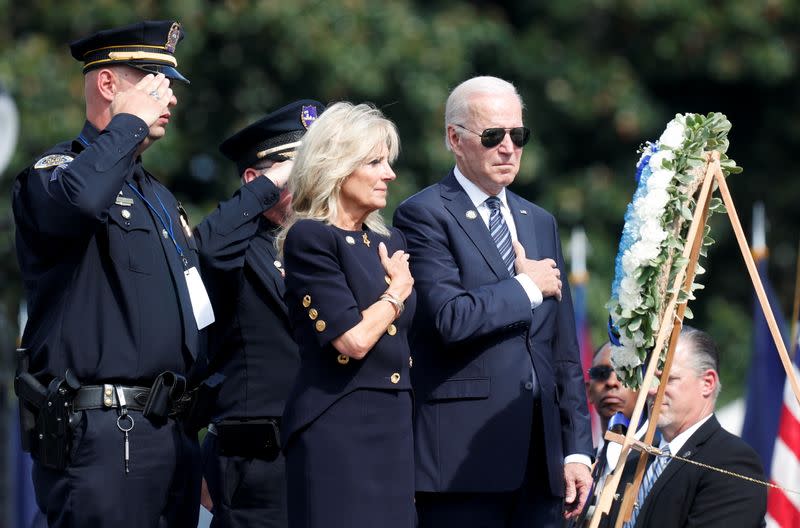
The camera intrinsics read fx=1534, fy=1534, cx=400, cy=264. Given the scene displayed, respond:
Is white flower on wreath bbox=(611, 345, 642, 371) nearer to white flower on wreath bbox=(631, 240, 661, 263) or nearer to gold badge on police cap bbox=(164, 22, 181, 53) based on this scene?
white flower on wreath bbox=(631, 240, 661, 263)

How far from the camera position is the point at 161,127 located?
16.0 ft

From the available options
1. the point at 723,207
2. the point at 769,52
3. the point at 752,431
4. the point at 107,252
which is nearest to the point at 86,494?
the point at 107,252

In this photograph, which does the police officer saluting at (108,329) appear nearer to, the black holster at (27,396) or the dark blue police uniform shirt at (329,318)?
the black holster at (27,396)

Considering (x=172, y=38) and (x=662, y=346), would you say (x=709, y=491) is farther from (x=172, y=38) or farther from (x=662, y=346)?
(x=172, y=38)

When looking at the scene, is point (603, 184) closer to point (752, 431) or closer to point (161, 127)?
point (752, 431)

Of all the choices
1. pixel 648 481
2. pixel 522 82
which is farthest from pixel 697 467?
pixel 522 82

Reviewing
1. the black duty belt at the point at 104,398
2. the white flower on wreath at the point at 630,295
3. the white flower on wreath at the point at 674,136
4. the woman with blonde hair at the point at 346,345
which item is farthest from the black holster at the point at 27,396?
the white flower on wreath at the point at 674,136

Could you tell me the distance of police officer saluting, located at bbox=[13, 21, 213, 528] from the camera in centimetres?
451

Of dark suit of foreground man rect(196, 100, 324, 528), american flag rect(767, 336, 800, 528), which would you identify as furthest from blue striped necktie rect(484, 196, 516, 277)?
american flag rect(767, 336, 800, 528)

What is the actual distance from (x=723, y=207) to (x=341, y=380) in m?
1.41

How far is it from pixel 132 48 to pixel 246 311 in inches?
39.2

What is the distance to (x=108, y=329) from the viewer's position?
4.61 m

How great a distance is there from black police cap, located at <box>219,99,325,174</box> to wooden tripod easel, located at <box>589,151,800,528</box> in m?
1.61

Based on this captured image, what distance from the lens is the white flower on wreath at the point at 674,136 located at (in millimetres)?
4703
